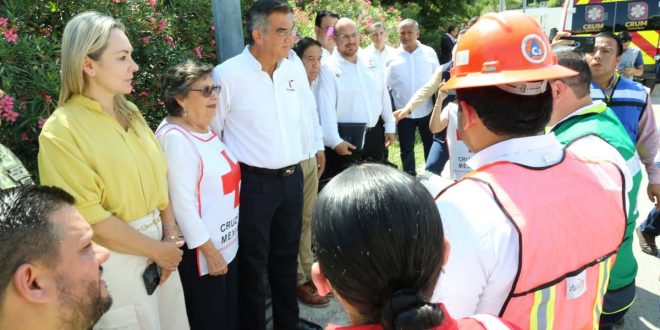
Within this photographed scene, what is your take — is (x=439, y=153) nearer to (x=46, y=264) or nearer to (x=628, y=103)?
(x=628, y=103)

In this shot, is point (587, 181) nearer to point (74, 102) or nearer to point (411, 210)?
point (411, 210)

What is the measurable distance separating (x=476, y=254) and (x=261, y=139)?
6.20 ft

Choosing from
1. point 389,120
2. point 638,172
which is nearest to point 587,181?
point 638,172

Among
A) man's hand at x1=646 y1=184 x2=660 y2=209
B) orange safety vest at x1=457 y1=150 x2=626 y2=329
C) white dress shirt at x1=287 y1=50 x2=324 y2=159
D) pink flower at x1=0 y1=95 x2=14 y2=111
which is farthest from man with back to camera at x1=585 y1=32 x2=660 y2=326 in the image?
pink flower at x1=0 y1=95 x2=14 y2=111

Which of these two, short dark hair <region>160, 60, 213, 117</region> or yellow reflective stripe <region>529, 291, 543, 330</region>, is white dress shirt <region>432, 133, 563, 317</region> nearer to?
yellow reflective stripe <region>529, 291, 543, 330</region>

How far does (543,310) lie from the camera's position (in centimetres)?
119

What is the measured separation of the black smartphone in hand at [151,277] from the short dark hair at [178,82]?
31.3 inches

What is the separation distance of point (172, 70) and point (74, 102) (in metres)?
0.59

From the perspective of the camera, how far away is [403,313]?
83 cm

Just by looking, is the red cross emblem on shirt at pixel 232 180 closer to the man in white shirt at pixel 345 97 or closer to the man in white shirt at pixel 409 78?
the man in white shirt at pixel 345 97

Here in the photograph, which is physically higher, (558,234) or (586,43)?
(586,43)

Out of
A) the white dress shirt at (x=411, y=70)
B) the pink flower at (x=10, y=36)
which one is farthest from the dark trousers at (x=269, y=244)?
the white dress shirt at (x=411, y=70)

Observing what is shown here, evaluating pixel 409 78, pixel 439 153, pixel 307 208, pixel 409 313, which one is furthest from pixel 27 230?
pixel 409 78

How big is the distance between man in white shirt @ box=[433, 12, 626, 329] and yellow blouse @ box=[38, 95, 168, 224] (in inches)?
54.6
